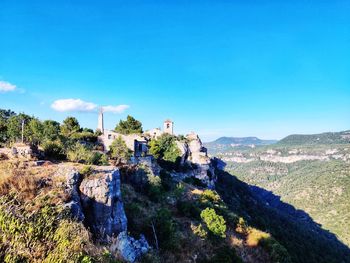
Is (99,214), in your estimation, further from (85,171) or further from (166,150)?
(166,150)

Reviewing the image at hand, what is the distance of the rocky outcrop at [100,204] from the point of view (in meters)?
11.4

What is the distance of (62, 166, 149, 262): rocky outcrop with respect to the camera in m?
11.4

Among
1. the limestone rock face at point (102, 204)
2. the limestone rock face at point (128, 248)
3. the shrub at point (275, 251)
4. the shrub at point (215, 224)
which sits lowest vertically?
the shrub at point (275, 251)

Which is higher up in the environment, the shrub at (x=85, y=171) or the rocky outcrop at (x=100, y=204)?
the shrub at (x=85, y=171)

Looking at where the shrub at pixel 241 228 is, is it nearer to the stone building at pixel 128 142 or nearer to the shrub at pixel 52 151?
the stone building at pixel 128 142

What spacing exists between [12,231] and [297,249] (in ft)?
159

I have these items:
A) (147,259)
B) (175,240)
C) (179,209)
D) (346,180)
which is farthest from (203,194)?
(346,180)

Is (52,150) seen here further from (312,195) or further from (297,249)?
(312,195)

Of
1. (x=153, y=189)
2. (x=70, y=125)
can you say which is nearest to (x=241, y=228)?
(x=153, y=189)

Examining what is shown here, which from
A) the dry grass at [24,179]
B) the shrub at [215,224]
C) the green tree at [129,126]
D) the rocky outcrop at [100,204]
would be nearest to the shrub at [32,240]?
the dry grass at [24,179]

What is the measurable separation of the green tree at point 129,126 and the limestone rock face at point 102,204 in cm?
3899

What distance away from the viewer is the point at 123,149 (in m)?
32.3

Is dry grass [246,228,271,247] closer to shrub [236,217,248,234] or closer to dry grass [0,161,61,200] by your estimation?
shrub [236,217,248,234]

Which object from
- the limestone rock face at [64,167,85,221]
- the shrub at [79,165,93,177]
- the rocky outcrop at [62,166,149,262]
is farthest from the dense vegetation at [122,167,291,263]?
the shrub at [79,165,93,177]
